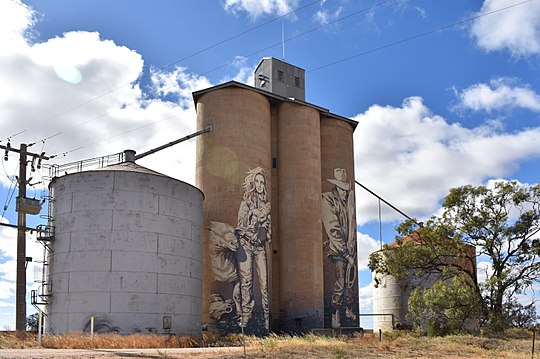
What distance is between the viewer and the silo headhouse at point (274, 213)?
5212cm

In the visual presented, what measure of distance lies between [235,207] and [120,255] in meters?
14.8

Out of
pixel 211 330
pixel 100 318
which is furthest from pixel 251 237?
pixel 100 318

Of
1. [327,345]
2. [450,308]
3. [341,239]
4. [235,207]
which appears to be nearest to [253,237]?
[235,207]

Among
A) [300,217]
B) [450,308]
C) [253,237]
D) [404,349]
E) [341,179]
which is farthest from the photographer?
[341,179]

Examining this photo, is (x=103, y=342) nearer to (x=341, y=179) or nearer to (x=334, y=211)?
(x=334, y=211)

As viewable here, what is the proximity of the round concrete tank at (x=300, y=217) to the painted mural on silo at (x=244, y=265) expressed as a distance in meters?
2.93

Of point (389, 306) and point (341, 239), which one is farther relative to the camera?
point (389, 306)

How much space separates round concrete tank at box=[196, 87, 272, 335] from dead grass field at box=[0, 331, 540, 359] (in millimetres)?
9124

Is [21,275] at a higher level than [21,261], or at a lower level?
lower

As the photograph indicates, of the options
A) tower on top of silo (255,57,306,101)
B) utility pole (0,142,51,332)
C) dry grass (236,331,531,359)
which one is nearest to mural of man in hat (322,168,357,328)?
tower on top of silo (255,57,306,101)

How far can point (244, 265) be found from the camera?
52.5 metres

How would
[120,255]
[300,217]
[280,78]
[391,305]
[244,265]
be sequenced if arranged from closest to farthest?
[120,255] < [244,265] < [300,217] < [280,78] < [391,305]

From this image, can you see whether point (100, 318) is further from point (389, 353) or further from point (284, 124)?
point (284, 124)

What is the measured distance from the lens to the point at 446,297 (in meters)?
44.1
